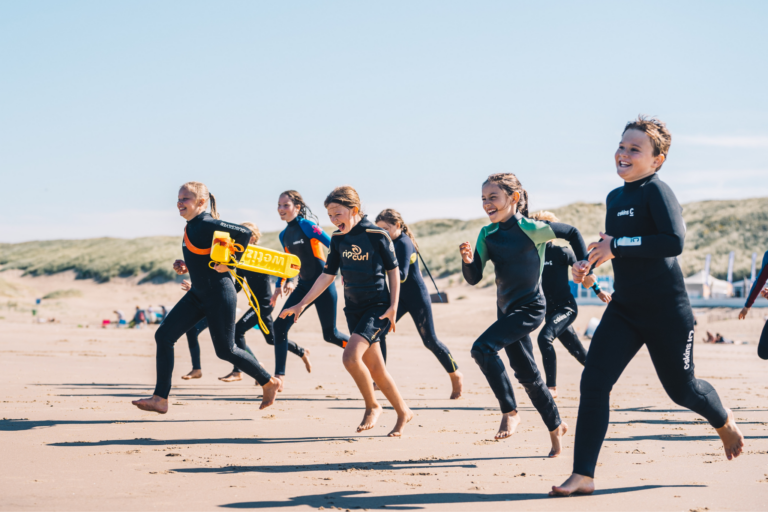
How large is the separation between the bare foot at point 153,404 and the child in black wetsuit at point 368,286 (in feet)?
Result: 5.41

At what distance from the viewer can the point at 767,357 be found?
7.02 metres

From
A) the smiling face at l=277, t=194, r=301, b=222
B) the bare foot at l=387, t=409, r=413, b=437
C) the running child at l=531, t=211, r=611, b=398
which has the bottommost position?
the bare foot at l=387, t=409, r=413, b=437

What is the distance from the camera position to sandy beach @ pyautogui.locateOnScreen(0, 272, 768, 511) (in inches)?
156

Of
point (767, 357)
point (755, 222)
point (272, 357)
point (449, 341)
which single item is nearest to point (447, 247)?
point (755, 222)

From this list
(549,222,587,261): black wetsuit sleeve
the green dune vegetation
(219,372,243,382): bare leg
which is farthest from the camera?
the green dune vegetation

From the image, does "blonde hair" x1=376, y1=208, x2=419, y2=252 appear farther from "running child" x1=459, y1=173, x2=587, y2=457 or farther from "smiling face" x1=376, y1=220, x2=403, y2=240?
"running child" x1=459, y1=173, x2=587, y2=457

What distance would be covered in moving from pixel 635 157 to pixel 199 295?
3.79 metres

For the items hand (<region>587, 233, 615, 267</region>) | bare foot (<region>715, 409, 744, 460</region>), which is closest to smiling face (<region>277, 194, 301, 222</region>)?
hand (<region>587, 233, 615, 267</region>)

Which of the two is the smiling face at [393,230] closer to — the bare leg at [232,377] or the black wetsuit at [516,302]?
the black wetsuit at [516,302]

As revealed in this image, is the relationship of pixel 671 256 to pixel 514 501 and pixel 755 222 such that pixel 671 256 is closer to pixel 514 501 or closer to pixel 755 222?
pixel 514 501

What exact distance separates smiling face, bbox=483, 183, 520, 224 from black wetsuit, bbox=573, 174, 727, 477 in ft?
3.62

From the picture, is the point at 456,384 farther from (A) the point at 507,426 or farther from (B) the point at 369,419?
(A) the point at 507,426

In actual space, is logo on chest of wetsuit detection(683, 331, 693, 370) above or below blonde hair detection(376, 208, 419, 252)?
below

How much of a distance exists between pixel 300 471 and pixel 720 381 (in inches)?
329
